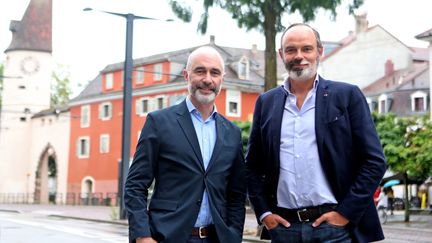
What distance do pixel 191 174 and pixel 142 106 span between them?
185ft

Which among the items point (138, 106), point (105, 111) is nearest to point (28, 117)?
point (105, 111)

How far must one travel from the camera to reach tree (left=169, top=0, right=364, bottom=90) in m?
18.5

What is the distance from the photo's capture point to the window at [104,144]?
63.0m

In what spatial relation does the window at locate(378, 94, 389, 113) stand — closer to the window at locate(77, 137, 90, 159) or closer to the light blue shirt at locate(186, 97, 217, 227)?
the window at locate(77, 137, 90, 159)

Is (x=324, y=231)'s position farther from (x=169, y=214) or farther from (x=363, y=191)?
(x=169, y=214)

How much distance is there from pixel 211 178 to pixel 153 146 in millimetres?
386

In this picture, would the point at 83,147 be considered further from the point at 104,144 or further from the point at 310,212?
the point at 310,212

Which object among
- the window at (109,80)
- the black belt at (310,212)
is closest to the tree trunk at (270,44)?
the black belt at (310,212)

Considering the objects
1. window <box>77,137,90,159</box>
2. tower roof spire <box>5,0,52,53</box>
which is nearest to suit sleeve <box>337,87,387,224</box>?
window <box>77,137,90,159</box>

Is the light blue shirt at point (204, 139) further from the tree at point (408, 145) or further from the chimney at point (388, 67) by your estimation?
the chimney at point (388, 67)

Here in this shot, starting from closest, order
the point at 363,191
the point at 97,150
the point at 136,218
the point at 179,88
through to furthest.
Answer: the point at 363,191 → the point at 136,218 → the point at 179,88 → the point at 97,150

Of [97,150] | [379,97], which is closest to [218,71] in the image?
[379,97]

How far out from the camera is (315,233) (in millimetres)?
4148

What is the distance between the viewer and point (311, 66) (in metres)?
4.30
